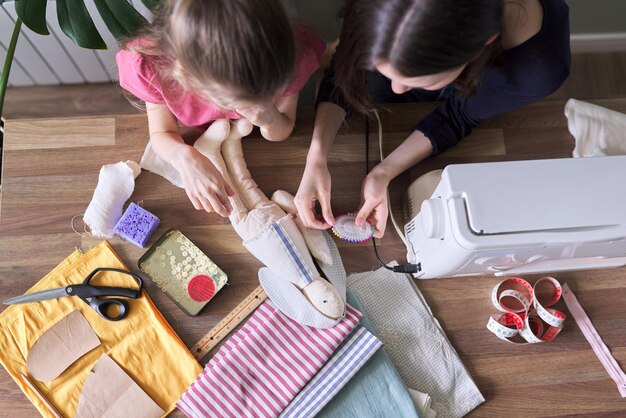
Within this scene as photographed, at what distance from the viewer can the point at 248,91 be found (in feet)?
2.10

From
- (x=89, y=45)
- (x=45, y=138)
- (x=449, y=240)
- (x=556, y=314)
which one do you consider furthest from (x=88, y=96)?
(x=556, y=314)

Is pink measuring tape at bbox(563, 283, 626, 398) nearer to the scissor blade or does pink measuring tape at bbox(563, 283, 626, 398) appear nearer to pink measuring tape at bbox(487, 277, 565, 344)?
pink measuring tape at bbox(487, 277, 565, 344)

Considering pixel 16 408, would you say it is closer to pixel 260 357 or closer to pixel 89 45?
pixel 260 357

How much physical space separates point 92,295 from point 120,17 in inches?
16.9

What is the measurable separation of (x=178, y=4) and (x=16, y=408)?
0.65 m

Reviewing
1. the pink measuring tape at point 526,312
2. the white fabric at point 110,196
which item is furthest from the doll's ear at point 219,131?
the pink measuring tape at point 526,312

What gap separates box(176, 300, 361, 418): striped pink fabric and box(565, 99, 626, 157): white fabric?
52cm

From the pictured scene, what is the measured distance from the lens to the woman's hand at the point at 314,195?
34.2 inches

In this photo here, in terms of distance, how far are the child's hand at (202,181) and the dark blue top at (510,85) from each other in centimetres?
23

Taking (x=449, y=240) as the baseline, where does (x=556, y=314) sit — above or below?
below

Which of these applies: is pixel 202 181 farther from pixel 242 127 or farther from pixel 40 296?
pixel 40 296

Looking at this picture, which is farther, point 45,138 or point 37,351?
point 45,138

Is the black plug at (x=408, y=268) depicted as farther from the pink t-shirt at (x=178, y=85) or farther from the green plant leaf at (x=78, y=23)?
the green plant leaf at (x=78, y=23)

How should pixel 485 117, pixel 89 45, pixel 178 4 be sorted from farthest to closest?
1. pixel 485 117
2. pixel 89 45
3. pixel 178 4
